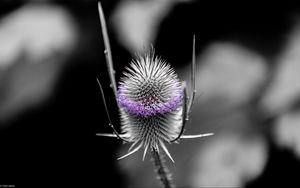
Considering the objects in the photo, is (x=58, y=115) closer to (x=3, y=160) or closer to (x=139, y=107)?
(x=3, y=160)

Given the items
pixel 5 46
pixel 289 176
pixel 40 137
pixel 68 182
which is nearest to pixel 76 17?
pixel 5 46

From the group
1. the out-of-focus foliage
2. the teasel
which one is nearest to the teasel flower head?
Answer: the teasel

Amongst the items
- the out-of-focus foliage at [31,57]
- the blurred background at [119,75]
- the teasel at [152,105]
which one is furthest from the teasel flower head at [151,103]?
the out-of-focus foliage at [31,57]

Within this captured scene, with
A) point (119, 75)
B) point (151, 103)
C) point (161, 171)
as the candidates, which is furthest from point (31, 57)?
point (161, 171)

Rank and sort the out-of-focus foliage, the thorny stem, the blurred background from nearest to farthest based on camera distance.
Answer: the thorny stem, the blurred background, the out-of-focus foliage

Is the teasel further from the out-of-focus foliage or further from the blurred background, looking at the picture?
the out-of-focus foliage

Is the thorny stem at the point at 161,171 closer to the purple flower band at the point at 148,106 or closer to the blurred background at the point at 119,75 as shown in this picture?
the purple flower band at the point at 148,106
